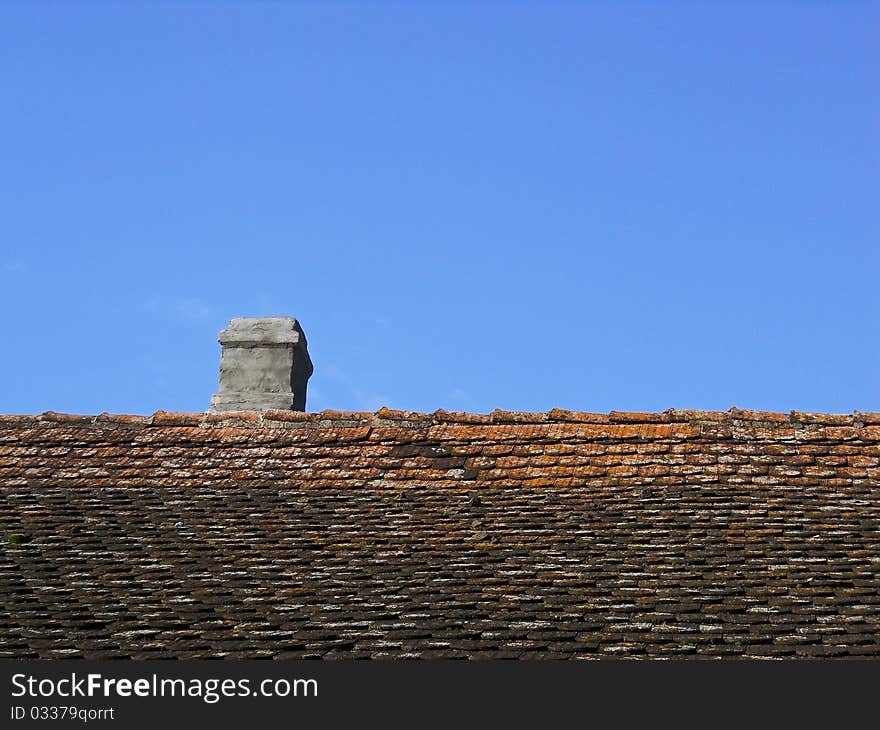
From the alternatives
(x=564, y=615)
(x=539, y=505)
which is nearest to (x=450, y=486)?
(x=539, y=505)

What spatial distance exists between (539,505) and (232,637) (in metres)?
2.79

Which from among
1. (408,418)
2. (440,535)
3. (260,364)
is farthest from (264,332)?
(440,535)

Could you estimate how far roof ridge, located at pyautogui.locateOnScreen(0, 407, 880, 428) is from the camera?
11211 mm

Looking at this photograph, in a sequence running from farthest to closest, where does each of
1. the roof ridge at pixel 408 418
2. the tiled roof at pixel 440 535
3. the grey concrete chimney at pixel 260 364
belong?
the grey concrete chimney at pixel 260 364 → the roof ridge at pixel 408 418 → the tiled roof at pixel 440 535

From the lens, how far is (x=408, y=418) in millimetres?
11734

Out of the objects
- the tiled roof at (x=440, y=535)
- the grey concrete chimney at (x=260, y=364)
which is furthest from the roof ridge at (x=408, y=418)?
the grey concrete chimney at (x=260, y=364)

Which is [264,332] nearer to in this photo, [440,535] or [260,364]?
[260,364]

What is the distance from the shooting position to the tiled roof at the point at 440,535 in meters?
8.48

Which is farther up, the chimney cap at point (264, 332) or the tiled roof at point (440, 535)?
the chimney cap at point (264, 332)

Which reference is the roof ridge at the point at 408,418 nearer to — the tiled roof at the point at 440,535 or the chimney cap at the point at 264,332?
the tiled roof at the point at 440,535

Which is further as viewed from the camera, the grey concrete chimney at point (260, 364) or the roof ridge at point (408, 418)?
the grey concrete chimney at point (260, 364)

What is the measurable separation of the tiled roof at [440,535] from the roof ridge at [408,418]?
0.07ft

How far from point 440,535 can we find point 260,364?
154 inches

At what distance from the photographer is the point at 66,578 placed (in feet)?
31.2
